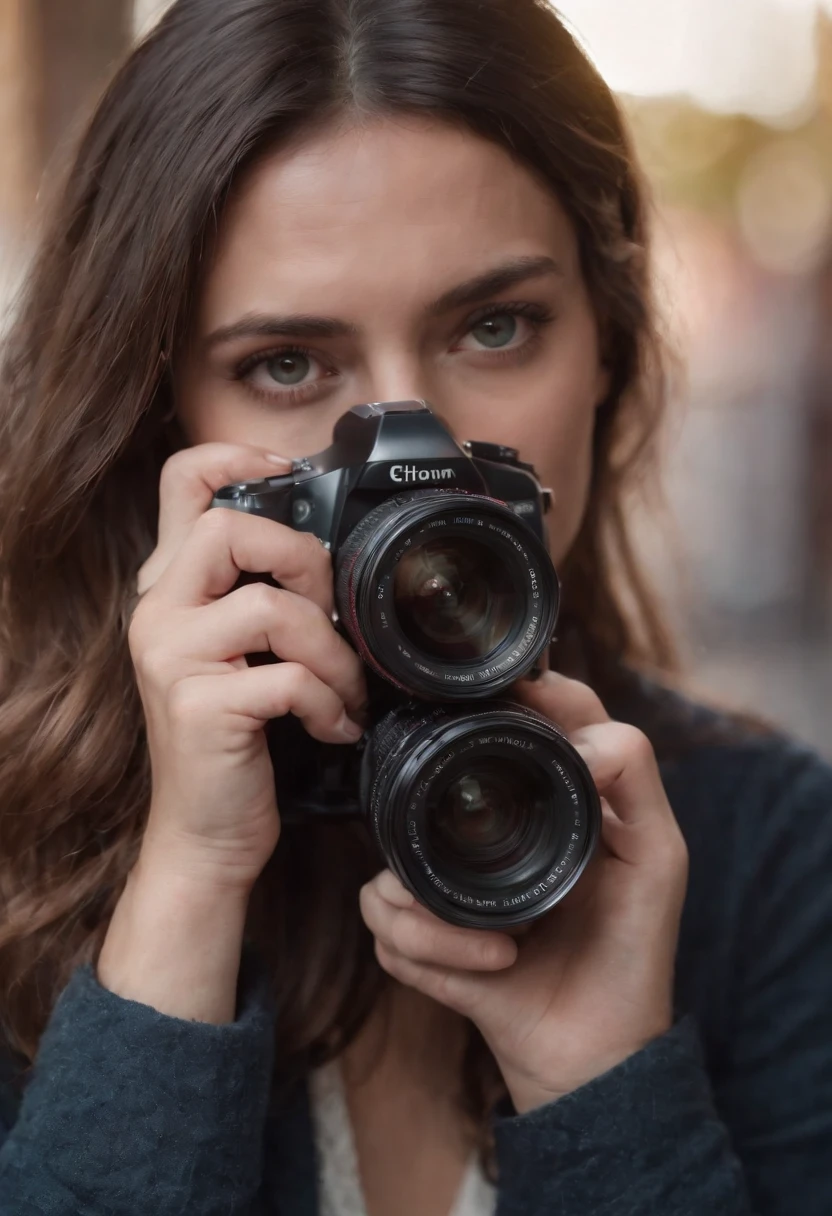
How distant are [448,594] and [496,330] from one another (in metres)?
0.30

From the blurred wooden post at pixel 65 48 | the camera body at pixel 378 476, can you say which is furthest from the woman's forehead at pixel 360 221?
the blurred wooden post at pixel 65 48

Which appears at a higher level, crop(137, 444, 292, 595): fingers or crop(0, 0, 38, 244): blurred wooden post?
crop(0, 0, 38, 244): blurred wooden post

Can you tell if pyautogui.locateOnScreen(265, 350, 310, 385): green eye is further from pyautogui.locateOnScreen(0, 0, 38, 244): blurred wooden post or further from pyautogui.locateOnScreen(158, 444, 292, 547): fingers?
pyautogui.locateOnScreen(0, 0, 38, 244): blurred wooden post

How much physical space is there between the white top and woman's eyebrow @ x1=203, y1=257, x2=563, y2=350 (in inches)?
22.3

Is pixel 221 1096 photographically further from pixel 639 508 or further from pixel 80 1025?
pixel 639 508

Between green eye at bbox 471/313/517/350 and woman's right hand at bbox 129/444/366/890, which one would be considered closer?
woman's right hand at bbox 129/444/366/890

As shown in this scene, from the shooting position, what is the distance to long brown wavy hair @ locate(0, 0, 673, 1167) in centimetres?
92

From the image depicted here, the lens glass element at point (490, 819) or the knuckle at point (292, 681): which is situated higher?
the knuckle at point (292, 681)

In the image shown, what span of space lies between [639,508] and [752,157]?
125 inches

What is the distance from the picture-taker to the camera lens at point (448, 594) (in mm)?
727

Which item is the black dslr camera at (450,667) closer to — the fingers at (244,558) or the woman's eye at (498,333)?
the fingers at (244,558)

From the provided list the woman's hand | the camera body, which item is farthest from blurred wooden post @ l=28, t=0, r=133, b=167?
the woman's hand

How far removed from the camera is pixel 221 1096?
79cm

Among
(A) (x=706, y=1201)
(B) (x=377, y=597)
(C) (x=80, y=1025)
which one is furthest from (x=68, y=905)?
(A) (x=706, y=1201)
